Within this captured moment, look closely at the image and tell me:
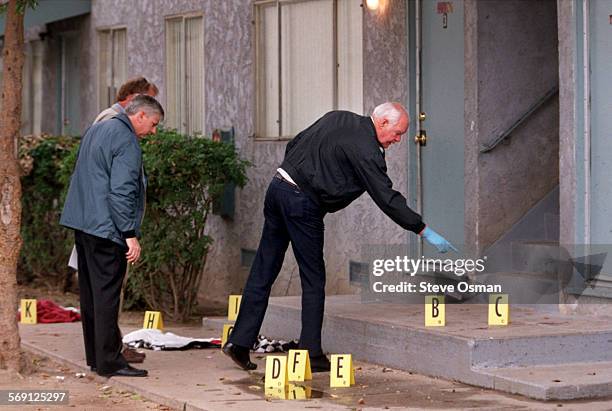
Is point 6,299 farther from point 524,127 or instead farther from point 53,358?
point 524,127

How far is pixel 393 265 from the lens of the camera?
1190 centimetres

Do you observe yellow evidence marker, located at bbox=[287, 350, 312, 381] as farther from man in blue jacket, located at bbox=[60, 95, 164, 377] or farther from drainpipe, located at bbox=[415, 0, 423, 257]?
drainpipe, located at bbox=[415, 0, 423, 257]

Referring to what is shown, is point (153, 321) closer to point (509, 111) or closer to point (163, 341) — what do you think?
point (163, 341)

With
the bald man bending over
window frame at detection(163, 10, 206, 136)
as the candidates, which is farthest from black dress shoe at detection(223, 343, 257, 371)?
window frame at detection(163, 10, 206, 136)

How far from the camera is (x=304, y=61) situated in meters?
13.3

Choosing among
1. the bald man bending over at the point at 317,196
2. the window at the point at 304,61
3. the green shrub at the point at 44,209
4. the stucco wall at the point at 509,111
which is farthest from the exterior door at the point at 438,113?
the green shrub at the point at 44,209

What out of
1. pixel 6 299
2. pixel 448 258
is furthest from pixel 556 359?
pixel 6 299

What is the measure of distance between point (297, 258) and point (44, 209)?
6.75 m

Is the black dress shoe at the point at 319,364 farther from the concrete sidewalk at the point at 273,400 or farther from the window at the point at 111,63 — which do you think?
the window at the point at 111,63

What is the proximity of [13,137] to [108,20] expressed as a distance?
784cm

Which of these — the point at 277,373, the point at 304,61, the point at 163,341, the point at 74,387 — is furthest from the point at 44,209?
the point at 277,373

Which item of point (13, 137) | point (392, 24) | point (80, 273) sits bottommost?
point (80, 273)

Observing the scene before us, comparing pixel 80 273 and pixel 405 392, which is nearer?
pixel 405 392

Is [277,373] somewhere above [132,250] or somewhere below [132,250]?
below
